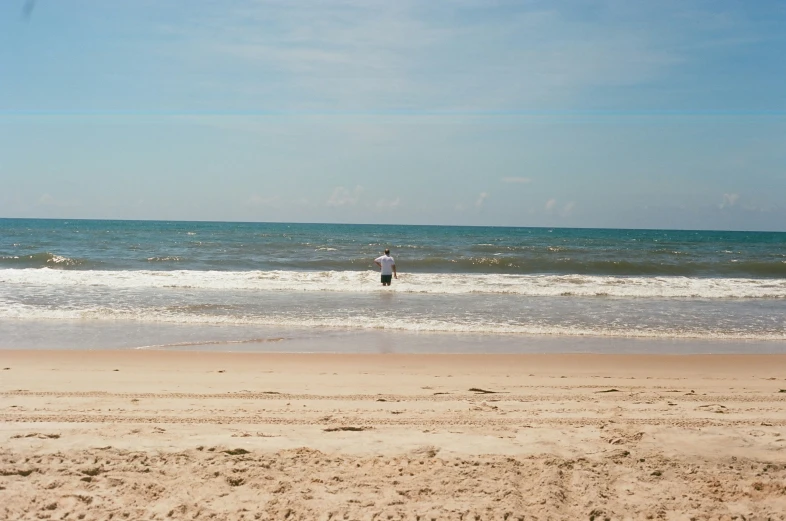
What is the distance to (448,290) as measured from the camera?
1925cm

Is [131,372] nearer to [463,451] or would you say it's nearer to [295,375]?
[295,375]

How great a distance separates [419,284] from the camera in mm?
20656

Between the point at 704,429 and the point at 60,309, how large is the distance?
13.1 m

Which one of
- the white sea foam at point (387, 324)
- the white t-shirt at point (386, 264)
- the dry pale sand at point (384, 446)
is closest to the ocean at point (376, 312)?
the white sea foam at point (387, 324)

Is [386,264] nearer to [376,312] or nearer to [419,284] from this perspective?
[419,284]

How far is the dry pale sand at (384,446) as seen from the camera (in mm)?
3922

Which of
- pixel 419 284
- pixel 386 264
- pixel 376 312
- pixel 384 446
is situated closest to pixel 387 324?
pixel 376 312

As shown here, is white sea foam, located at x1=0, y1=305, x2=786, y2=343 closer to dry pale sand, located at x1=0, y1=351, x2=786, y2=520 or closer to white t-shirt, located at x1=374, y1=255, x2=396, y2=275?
dry pale sand, located at x1=0, y1=351, x2=786, y2=520

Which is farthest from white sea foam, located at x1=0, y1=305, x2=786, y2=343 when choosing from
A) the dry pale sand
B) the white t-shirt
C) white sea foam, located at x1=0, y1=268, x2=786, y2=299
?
the white t-shirt

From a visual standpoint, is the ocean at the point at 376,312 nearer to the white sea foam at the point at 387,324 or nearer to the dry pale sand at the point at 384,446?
the white sea foam at the point at 387,324

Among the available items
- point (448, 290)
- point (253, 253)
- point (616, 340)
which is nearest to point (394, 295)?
point (448, 290)

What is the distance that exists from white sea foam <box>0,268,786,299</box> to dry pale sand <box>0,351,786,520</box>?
37.1ft

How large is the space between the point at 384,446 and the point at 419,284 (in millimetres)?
15842

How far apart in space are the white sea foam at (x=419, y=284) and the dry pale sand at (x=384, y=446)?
11295mm
